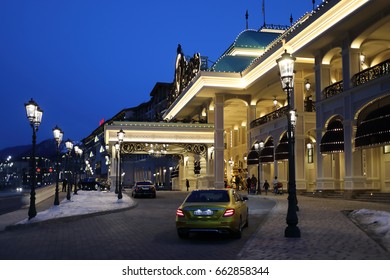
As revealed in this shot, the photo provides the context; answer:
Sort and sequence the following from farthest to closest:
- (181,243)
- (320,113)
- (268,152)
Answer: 1. (268,152)
2. (320,113)
3. (181,243)

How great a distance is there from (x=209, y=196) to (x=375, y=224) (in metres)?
5.30

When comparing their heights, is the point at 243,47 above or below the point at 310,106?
above

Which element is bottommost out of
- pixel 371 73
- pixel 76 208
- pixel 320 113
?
pixel 76 208

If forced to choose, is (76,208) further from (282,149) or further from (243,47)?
(243,47)

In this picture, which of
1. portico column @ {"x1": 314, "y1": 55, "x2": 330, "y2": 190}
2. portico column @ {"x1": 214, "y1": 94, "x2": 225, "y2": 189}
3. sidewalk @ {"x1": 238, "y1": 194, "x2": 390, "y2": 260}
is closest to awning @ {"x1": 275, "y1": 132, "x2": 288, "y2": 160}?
portico column @ {"x1": 314, "y1": 55, "x2": 330, "y2": 190}

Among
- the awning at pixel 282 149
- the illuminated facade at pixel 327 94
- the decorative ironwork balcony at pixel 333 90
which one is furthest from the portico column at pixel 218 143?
the decorative ironwork balcony at pixel 333 90

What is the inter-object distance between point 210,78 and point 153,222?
28.9 meters

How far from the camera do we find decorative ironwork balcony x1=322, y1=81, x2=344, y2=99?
3078 cm

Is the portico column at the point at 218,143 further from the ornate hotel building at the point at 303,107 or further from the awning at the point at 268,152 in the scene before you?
the awning at the point at 268,152

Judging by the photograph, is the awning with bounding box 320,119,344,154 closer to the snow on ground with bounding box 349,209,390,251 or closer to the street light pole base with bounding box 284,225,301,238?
the snow on ground with bounding box 349,209,390,251

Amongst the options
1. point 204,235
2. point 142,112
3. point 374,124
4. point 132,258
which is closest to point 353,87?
point 374,124

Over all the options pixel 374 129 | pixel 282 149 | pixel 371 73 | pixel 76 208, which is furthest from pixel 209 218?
pixel 282 149

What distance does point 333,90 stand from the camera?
3148cm

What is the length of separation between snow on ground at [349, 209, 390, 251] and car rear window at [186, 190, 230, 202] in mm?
4065
